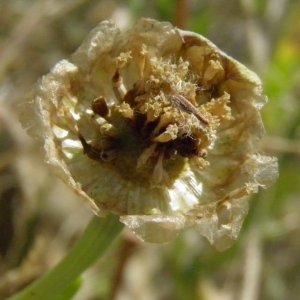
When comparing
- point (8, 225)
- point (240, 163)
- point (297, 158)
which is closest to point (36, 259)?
point (8, 225)

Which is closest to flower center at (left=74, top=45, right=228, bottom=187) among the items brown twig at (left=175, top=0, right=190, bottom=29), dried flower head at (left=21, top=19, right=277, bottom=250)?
dried flower head at (left=21, top=19, right=277, bottom=250)

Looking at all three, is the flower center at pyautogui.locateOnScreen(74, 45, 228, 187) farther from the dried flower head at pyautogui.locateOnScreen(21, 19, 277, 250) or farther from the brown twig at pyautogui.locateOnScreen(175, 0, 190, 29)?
the brown twig at pyautogui.locateOnScreen(175, 0, 190, 29)

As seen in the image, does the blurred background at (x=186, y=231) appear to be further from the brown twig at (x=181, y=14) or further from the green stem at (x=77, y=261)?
the green stem at (x=77, y=261)

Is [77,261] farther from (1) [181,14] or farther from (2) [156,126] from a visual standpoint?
(1) [181,14]

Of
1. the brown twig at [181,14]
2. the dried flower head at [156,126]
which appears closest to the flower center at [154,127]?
the dried flower head at [156,126]

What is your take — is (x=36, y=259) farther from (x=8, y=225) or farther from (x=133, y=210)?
(x=133, y=210)

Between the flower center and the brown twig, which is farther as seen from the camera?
the brown twig
